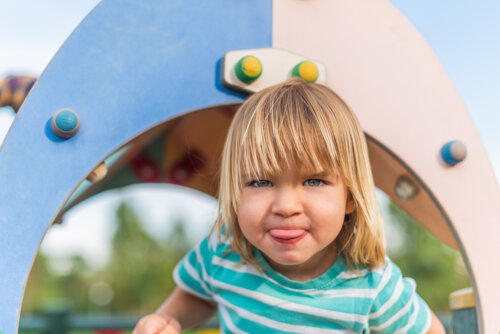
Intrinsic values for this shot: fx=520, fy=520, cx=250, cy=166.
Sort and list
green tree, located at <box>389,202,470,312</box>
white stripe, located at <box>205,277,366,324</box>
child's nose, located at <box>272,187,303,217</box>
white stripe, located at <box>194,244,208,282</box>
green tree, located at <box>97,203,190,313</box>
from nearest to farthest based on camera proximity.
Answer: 1. child's nose, located at <box>272,187,303,217</box>
2. white stripe, located at <box>205,277,366,324</box>
3. white stripe, located at <box>194,244,208,282</box>
4. green tree, located at <box>389,202,470,312</box>
5. green tree, located at <box>97,203,190,313</box>

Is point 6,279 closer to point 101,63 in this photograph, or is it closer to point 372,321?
point 101,63

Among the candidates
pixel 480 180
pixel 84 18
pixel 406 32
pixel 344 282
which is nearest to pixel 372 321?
pixel 344 282

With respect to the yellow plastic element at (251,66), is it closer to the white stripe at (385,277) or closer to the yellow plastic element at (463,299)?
the white stripe at (385,277)

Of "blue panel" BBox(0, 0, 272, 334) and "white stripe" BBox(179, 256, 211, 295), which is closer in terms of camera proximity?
"blue panel" BBox(0, 0, 272, 334)

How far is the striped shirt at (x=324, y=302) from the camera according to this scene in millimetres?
775

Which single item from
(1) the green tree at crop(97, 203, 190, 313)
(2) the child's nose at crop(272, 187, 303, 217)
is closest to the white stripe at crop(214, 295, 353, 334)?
(2) the child's nose at crop(272, 187, 303, 217)

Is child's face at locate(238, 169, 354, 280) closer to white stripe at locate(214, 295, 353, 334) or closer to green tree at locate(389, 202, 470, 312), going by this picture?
white stripe at locate(214, 295, 353, 334)

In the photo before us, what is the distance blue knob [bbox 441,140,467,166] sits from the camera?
79 cm

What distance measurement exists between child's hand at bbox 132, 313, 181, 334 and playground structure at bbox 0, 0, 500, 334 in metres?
0.22

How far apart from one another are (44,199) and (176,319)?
35 centimetres

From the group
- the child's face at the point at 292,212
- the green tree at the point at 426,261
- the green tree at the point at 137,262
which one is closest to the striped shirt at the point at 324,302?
the child's face at the point at 292,212

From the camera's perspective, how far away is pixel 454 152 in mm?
791

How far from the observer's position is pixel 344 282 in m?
0.80

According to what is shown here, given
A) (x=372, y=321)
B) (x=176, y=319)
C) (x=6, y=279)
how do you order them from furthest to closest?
(x=176, y=319) → (x=372, y=321) → (x=6, y=279)
